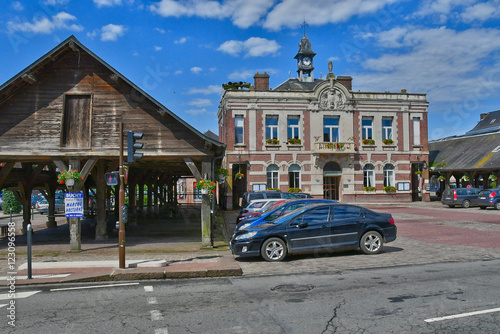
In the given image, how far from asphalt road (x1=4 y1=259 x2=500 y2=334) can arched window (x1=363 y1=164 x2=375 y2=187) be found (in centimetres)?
2867

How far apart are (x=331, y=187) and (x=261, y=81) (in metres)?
11.2

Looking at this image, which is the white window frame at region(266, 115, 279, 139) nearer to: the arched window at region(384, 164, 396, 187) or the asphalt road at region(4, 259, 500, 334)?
the arched window at region(384, 164, 396, 187)

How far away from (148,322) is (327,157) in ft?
105

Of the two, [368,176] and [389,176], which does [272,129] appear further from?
[389,176]

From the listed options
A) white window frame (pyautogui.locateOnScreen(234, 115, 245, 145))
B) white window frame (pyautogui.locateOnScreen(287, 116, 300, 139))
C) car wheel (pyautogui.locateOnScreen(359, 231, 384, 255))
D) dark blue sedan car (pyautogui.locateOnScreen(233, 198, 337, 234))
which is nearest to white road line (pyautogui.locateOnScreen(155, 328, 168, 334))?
dark blue sedan car (pyautogui.locateOnScreen(233, 198, 337, 234))

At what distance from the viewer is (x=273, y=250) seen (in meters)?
11.4

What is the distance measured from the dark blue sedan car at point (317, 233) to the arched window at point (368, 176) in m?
26.1


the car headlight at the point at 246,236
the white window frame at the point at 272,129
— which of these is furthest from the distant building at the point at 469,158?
the car headlight at the point at 246,236

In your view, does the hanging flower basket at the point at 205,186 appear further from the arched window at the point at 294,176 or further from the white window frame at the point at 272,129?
the arched window at the point at 294,176

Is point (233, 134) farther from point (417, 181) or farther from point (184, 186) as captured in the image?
point (184, 186)

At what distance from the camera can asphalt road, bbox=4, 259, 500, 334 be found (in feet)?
19.3

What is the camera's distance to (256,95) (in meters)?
35.8

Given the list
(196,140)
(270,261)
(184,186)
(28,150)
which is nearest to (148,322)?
(270,261)

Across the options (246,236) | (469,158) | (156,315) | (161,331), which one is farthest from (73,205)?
(469,158)
